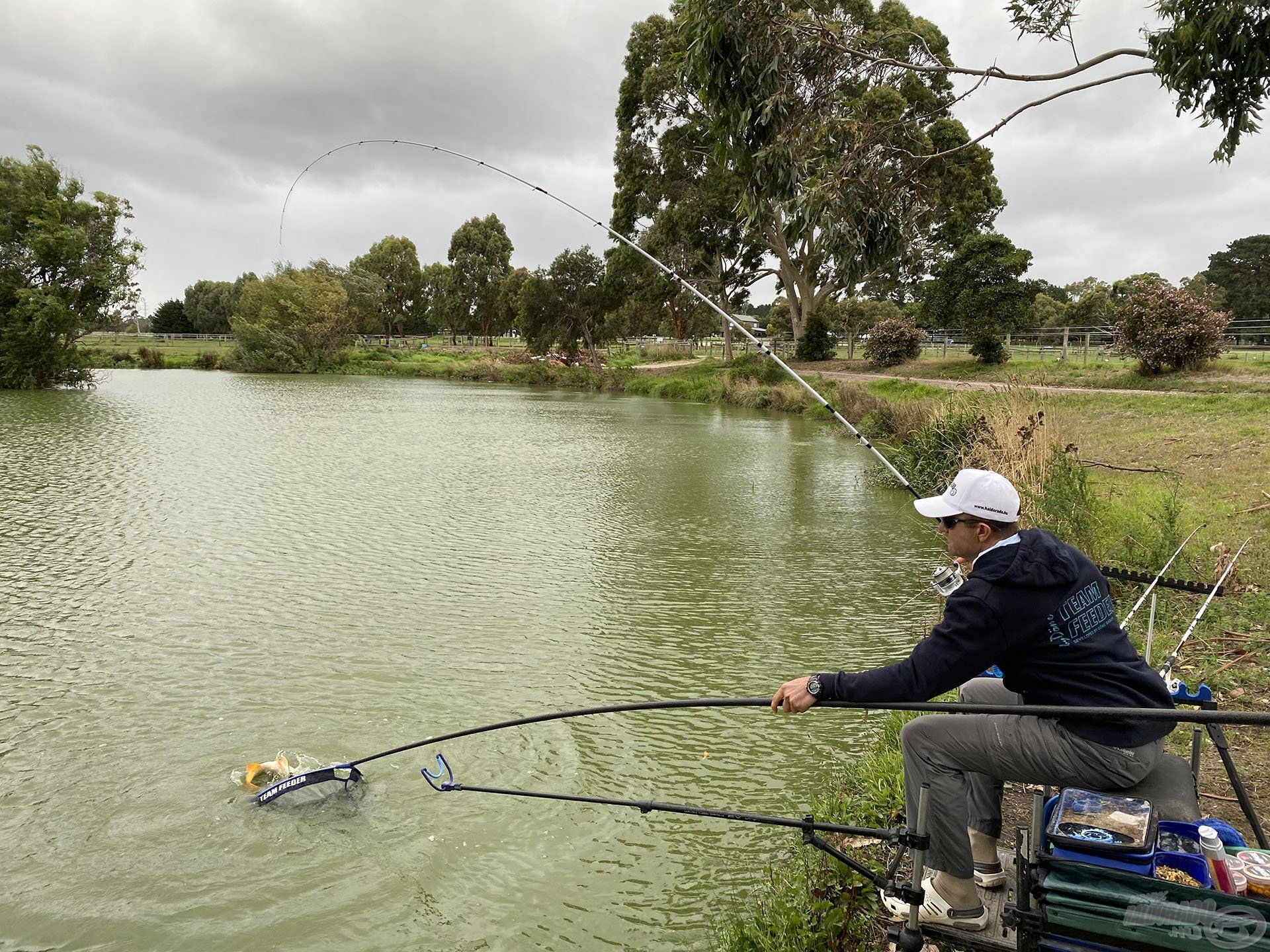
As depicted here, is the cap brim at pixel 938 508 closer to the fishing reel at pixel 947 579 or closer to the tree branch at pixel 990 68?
the fishing reel at pixel 947 579

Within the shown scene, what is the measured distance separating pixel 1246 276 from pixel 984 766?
62015mm

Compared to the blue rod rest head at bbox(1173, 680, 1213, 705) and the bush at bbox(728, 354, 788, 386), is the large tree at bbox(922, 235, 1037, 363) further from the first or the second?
the blue rod rest head at bbox(1173, 680, 1213, 705)

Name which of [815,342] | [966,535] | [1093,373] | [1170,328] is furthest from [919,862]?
[815,342]

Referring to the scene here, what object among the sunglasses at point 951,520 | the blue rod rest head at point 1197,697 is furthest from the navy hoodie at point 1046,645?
the blue rod rest head at point 1197,697

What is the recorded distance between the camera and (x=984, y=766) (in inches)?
113

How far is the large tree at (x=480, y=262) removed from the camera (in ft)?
238

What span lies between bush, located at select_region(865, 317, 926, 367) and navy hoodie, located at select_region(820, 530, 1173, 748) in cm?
3037

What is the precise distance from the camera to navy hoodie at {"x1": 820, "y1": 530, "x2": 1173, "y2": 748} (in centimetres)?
267

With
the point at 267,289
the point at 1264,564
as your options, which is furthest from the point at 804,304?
the point at 267,289

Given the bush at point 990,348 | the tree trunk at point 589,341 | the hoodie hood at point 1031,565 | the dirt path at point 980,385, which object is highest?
the tree trunk at point 589,341

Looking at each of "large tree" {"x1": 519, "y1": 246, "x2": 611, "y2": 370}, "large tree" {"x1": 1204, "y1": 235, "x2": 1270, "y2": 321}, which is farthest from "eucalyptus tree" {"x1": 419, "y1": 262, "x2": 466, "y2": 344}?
"large tree" {"x1": 1204, "y1": 235, "x2": 1270, "y2": 321}

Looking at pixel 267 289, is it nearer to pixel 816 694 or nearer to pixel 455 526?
pixel 455 526

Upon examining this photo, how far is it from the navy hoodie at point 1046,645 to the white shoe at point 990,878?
710 millimetres

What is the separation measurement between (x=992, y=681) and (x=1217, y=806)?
1.46m
